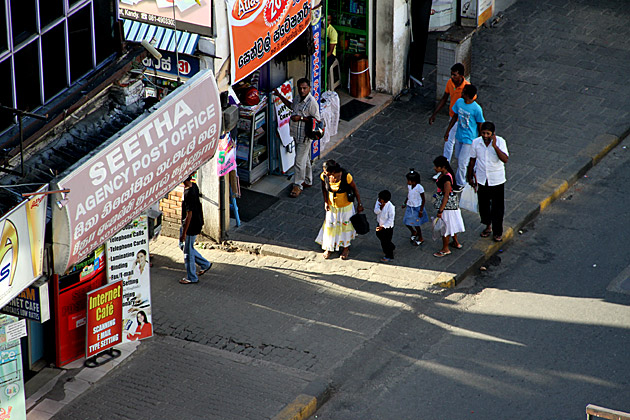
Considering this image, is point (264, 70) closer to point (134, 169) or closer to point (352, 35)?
point (352, 35)

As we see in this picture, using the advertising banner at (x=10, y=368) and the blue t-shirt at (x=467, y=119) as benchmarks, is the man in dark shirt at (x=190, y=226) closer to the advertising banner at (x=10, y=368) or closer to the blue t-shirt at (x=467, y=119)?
the advertising banner at (x=10, y=368)

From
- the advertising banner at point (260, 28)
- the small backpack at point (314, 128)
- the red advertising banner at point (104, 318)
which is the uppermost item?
the advertising banner at point (260, 28)

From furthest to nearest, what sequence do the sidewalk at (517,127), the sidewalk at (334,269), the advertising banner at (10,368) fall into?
the sidewalk at (517,127), the sidewalk at (334,269), the advertising banner at (10,368)


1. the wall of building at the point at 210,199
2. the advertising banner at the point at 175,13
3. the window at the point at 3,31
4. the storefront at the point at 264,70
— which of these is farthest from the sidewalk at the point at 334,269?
the window at the point at 3,31

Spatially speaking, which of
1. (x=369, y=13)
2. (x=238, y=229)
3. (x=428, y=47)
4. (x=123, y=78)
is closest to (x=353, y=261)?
(x=238, y=229)

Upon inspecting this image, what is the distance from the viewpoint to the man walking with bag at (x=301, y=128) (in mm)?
16688

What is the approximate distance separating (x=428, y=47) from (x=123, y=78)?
1064 cm

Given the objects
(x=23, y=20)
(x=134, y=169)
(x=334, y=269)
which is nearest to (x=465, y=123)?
(x=334, y=269)

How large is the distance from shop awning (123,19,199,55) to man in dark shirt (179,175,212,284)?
6.32 feet

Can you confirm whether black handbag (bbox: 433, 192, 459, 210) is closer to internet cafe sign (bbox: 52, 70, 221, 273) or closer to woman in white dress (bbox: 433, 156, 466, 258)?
woman in white dress (bbox: 433, 156, 466, 258)

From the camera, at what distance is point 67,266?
10.9m

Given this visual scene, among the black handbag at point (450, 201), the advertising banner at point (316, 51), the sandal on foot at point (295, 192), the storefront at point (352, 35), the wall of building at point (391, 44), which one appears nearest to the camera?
the black handbag at point (450, 201)

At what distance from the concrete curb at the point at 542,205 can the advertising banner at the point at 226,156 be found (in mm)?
3349

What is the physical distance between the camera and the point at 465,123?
16484 millimetres
